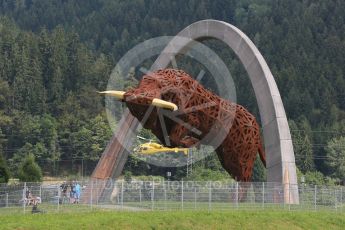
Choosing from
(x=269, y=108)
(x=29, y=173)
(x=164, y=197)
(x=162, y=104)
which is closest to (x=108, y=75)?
(x=29, y=173)

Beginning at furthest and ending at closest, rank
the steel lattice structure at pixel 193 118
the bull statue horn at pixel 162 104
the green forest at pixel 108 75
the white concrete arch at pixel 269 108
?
the green forest at pixel 108 75 < the white concrete arch at pixel 269 108 < the steel lattice structure at pixel 193 118 < the bull statue horn at pixel 162 104

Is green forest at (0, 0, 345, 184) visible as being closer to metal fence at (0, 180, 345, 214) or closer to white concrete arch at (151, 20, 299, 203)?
metal fence at (0, 180, 345, 214)

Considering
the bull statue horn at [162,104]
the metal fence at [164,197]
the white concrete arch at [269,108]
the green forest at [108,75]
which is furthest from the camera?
the green forest at [108,75]

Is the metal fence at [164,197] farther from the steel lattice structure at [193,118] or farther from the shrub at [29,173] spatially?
the shrub at [29,173]

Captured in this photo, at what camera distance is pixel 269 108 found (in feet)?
84.2

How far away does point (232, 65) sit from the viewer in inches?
3954

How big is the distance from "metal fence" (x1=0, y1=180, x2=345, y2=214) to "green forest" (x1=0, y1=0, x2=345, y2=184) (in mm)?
11446

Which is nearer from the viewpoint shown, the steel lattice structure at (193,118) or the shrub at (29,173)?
the steel lattice structure at (193,118)

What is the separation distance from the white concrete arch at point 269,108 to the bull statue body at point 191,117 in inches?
25.5

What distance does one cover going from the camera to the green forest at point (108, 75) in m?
70.6

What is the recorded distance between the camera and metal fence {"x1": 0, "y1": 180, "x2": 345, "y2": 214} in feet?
68.5

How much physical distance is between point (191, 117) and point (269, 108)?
3.39m

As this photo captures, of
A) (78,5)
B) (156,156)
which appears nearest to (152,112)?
(156,156)

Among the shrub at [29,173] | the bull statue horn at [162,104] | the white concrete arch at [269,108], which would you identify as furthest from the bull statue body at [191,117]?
the shrub at [29,173]
